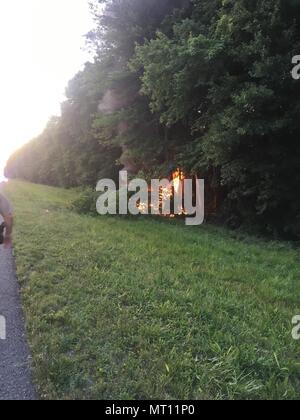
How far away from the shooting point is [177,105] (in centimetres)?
1296

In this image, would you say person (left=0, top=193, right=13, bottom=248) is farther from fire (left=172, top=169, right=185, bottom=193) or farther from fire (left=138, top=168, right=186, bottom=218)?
fire (left=172, top=169, right=185, bottom=193)

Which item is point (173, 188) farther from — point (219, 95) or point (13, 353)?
point (13, 353)

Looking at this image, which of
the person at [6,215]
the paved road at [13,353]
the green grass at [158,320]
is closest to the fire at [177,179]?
the green grass at [158,320]

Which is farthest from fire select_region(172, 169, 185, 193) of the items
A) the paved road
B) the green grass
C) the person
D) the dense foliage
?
the person

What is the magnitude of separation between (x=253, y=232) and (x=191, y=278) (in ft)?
20.9

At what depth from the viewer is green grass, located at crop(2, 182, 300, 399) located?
3.35 meters

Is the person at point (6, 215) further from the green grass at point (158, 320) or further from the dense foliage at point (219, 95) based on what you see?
the dense foliage at point (219, 95)

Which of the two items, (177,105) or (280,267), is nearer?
(280,267)

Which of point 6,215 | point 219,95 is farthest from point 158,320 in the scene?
point 219,95

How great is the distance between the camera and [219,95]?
440 inches

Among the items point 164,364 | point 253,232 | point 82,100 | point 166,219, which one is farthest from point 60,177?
point 164,364

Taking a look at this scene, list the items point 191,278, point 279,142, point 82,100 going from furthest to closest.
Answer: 1. point 82,100
2. point 279,142
3. point 191,278
